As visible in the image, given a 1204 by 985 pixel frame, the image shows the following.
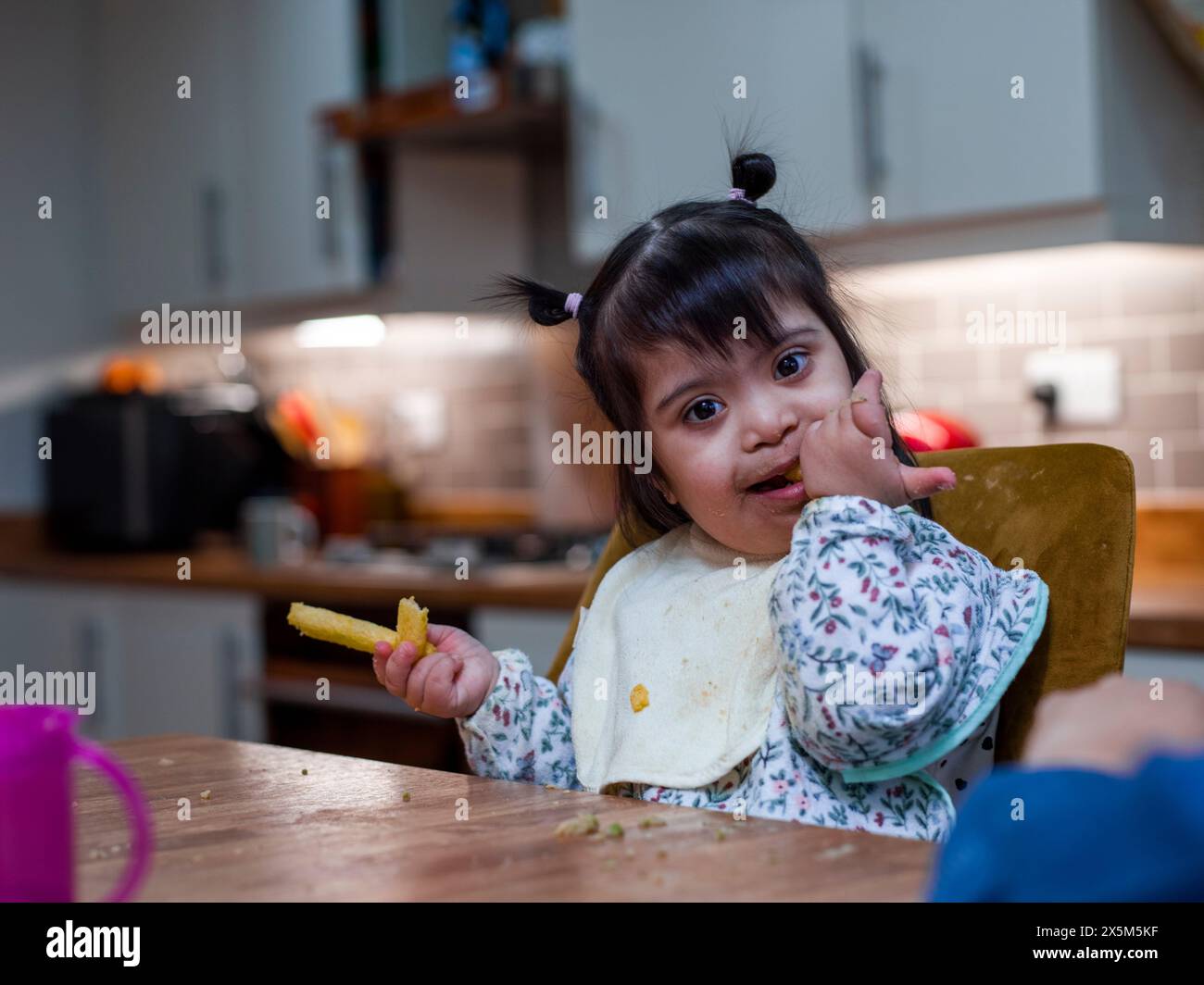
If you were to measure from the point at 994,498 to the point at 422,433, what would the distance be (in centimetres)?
246

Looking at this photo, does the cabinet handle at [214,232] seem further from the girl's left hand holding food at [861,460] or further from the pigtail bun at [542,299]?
the girl's left hand holding food at [861,460]

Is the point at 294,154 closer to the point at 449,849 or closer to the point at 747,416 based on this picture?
the point at 747,416

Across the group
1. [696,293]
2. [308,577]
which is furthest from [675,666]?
[308,577]

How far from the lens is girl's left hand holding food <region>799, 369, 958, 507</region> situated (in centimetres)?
97

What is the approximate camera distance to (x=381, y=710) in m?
2.69

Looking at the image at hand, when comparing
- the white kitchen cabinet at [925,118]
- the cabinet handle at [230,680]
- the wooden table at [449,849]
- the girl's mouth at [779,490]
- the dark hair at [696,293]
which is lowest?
the cabinet handle at [230,680]

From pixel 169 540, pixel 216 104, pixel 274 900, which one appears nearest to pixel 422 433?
pixel 169 540

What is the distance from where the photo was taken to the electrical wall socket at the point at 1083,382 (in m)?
2.34

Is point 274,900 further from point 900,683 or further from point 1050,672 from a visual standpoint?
point 1050,672

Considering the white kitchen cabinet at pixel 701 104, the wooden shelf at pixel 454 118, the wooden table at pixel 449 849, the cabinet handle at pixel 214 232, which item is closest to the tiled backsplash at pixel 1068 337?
the white kitchen cabinet at pixel 701 104

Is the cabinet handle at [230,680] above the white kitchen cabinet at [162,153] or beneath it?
beneath

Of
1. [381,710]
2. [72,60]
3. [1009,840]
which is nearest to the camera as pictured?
[1009,840]

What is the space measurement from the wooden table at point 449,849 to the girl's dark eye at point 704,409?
1.17 ft

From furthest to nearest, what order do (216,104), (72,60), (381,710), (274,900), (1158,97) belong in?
(72,60) < (216,104) < (381,710) < (1158,97) < (274,900)
